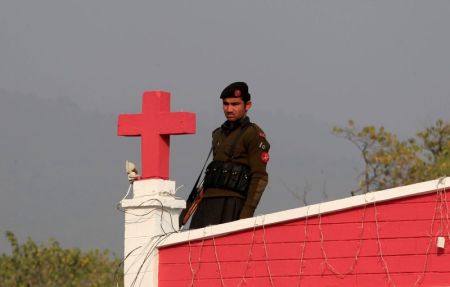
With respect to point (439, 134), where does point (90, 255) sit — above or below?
below

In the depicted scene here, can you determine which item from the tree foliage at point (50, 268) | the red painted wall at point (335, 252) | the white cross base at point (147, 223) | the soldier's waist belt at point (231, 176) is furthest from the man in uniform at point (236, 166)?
the tree foliage at point (50, 268)

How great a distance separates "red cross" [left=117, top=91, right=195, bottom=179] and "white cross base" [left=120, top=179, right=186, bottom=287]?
137 millimetres

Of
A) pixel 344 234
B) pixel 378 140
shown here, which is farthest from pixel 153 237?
pixel 378 140

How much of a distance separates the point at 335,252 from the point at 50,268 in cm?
3389

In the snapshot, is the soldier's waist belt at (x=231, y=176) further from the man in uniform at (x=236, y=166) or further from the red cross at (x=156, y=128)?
the red cross at (x=156, y=128)

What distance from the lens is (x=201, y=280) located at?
35.6 ft

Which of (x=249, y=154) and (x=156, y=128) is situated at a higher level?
(x=156, y=128)

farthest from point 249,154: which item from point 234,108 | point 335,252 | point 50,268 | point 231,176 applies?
point 50,268

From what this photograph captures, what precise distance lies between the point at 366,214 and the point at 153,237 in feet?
6.97

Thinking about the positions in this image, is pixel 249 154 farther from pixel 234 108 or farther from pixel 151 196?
pixel 151 196

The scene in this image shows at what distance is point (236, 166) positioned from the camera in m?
11.2

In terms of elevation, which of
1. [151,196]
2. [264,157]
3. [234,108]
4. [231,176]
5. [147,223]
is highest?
[234,108]

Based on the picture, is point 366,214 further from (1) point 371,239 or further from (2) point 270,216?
(2) point 270,216

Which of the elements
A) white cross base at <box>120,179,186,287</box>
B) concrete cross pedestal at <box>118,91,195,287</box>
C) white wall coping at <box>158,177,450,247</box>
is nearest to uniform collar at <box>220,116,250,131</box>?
concrete cross pedestal at <box>118,91,195,287</box>
